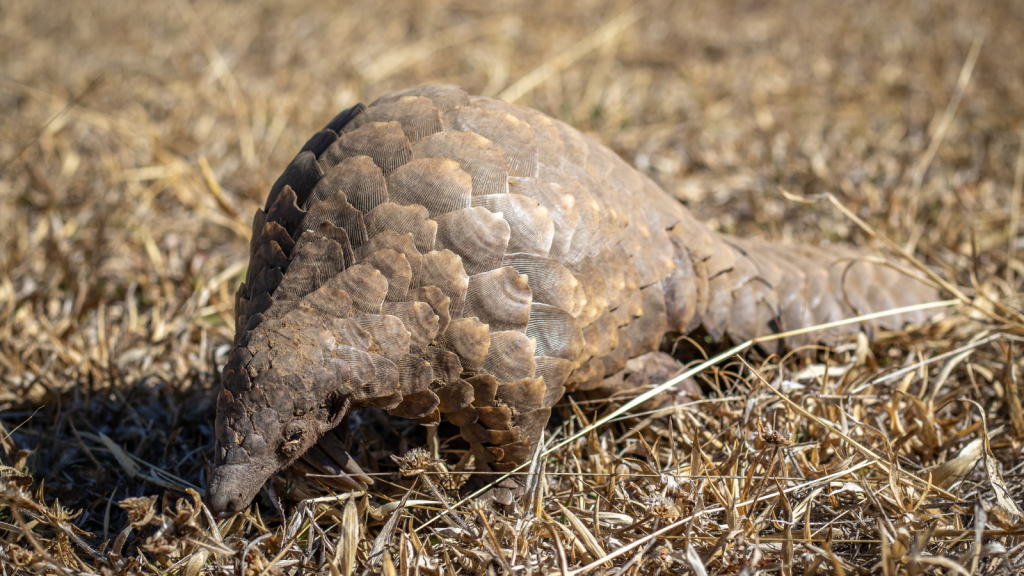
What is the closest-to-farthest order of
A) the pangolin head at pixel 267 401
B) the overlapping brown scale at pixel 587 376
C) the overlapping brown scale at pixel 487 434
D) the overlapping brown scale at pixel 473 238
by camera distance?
1. the pangolin head at pixel 267 401
2. the overlapping brown scale at pixel 473 238
3. the overlapping brown scale at pixel 487 434
4. the overlapping brown scale at pixel 587 376

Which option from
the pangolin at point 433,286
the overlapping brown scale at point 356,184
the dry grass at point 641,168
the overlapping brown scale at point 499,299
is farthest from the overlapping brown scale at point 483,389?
the overlapping brown scale at point 356,184

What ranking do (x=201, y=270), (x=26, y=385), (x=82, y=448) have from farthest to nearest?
(x=201, y=270) < (x=26, y=385) < (x=82, y=448)

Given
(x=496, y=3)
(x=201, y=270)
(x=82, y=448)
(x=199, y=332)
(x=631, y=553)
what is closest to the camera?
(x=631, y=553)

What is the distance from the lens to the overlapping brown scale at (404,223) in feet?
5.01

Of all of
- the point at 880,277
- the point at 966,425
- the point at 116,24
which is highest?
the point at 116,24

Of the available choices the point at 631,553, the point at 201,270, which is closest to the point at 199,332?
the point at 201,270

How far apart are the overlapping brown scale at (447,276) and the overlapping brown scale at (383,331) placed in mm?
105

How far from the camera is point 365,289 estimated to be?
1489 mm

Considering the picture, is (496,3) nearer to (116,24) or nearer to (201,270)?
(116,24)

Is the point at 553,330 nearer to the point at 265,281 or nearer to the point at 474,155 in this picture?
the point at 474,155

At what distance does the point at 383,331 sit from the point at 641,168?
8.08ft

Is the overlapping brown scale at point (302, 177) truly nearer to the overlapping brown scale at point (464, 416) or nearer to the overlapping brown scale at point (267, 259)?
the overlapping brown scale at point (267, 259)

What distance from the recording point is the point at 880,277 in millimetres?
2426

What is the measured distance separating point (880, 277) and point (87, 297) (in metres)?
2.90
